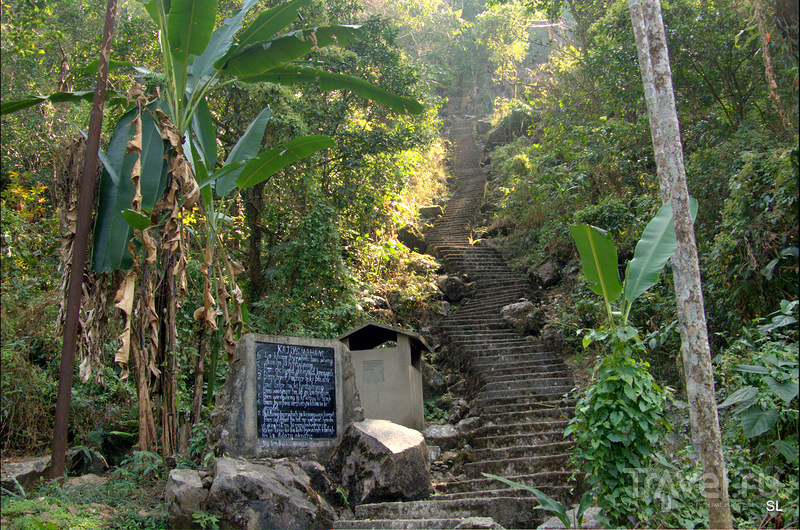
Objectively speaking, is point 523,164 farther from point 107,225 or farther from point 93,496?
point 93,496

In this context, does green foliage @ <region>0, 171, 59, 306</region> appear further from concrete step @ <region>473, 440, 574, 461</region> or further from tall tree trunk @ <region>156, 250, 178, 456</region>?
concrete step @ <region>473, 440, 574, 461</region>

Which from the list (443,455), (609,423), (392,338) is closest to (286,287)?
(392,338)

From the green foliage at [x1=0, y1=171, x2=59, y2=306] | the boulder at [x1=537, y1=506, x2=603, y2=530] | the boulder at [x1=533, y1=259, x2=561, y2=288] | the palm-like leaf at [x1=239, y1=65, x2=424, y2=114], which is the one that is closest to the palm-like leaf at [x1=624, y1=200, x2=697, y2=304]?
the boulder at [x1=537, y1=506, x2=603, y2=530]

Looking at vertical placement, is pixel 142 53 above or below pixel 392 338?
above

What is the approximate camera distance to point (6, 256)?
6.84 m

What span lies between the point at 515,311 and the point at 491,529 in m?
7.93

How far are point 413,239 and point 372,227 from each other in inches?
170

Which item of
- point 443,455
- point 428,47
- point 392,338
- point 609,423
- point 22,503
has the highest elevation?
point 428,47

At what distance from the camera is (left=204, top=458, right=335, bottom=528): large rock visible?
4.70 metres

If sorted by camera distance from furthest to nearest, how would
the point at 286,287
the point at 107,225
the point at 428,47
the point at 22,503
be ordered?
the point at 428,47 → the point at 286,287 → the point at 107,225 → the point at 22,503

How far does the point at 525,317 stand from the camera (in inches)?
480

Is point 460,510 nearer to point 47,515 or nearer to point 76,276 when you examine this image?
point 47,515

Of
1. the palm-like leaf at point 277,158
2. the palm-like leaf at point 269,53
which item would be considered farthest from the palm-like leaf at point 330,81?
the palm-like leaf at point 277,158

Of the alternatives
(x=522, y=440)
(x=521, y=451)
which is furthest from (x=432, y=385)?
(x=521, y=451)
